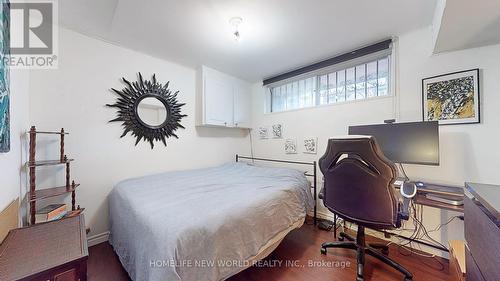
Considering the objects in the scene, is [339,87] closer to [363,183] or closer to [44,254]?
[363,183]

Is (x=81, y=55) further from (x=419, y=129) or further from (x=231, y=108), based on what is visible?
(x=419, y=129)

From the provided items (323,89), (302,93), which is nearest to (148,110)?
(302,93)

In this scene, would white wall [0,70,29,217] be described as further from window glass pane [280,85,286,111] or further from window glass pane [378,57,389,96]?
A: window glass pane [378,57,389,96]

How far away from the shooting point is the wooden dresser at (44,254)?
0.78m

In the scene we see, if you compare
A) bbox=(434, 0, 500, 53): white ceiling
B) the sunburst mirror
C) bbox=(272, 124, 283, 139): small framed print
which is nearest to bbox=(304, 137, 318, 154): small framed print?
bbox=(272, 124, 283, 139): small framed print

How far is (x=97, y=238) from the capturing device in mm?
2096

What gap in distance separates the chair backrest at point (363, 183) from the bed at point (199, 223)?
1.57 feet

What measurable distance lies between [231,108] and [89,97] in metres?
1.95

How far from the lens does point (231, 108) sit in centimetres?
335

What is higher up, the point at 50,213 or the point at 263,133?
the point at 263,133

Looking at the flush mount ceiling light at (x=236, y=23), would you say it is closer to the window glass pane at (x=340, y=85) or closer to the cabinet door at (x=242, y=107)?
the cabinet door at (x=242, y=107)

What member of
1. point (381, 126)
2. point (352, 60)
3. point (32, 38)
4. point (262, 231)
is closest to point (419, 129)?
point (381, 126)

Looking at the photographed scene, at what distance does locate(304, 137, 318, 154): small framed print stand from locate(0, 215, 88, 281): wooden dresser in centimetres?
266

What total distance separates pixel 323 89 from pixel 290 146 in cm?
104
